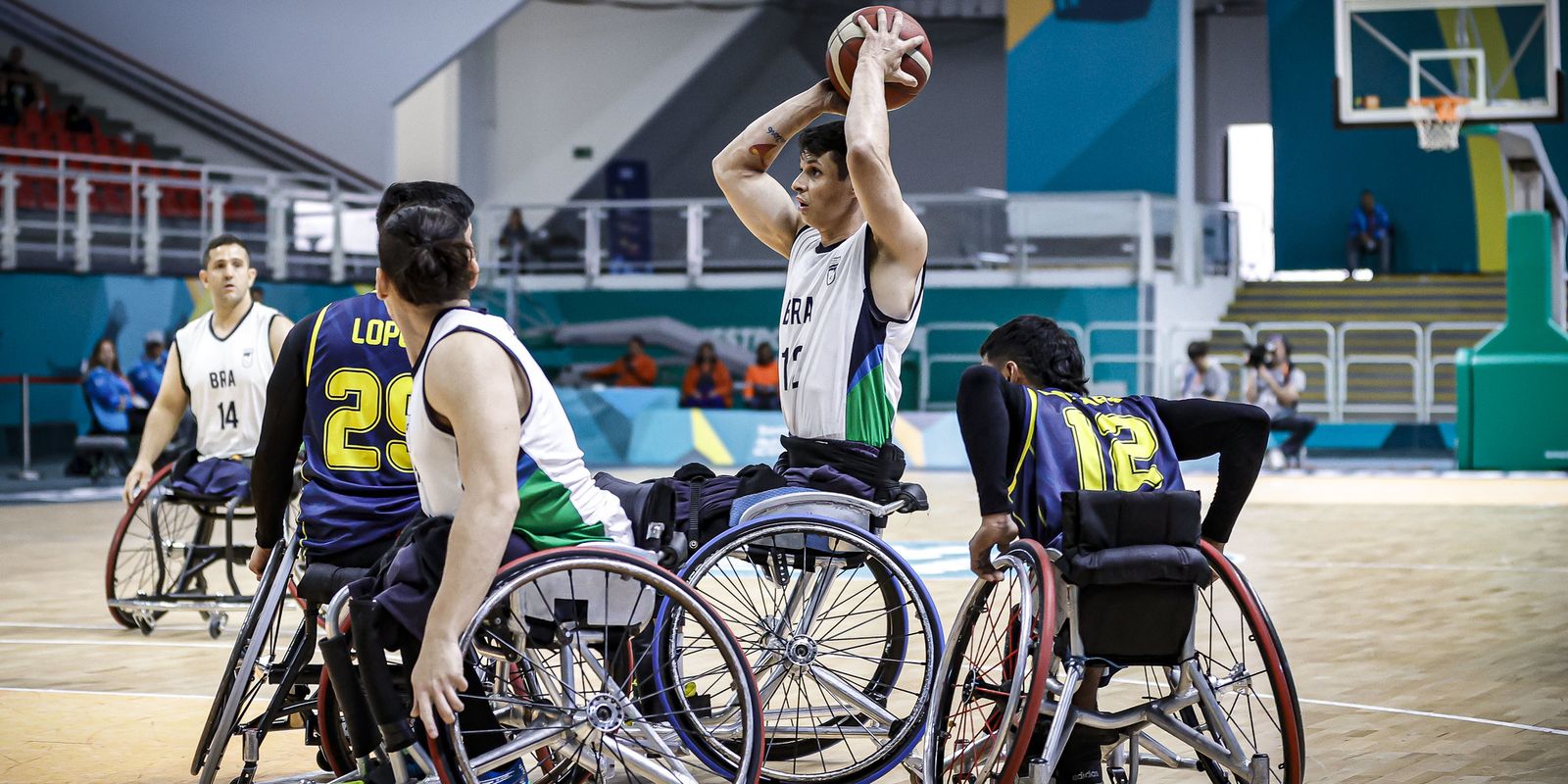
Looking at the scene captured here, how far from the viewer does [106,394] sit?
1518 centimetres

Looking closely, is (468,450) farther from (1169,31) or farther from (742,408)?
(1169,31)

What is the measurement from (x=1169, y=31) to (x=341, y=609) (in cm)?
2012

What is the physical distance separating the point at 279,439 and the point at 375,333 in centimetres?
37

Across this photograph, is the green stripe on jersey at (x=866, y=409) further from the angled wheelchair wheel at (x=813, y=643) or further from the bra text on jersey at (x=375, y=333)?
the bra text on jersey at (x=375, y=333)

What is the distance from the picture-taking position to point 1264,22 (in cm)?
2823

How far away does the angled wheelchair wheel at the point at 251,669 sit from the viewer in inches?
159

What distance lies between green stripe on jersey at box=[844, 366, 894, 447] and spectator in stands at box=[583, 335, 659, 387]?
14.4 meters

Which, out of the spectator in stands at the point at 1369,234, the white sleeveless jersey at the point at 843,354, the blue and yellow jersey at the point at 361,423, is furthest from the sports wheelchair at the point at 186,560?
the spectator in stands at the point at 1369,234

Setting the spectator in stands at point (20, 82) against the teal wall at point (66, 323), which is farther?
the spectator in stands at point (20, 82)

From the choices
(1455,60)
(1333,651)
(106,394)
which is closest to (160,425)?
(1333,651)

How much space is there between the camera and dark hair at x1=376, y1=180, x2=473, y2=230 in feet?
12.3

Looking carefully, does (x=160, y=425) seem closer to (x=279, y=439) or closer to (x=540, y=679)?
(x=279, y=439)

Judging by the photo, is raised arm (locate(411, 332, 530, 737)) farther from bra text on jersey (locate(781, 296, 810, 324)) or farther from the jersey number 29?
bra text on jersey (locate(781, 296, 810, 324))

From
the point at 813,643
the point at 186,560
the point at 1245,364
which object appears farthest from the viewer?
the point at 1245,364
